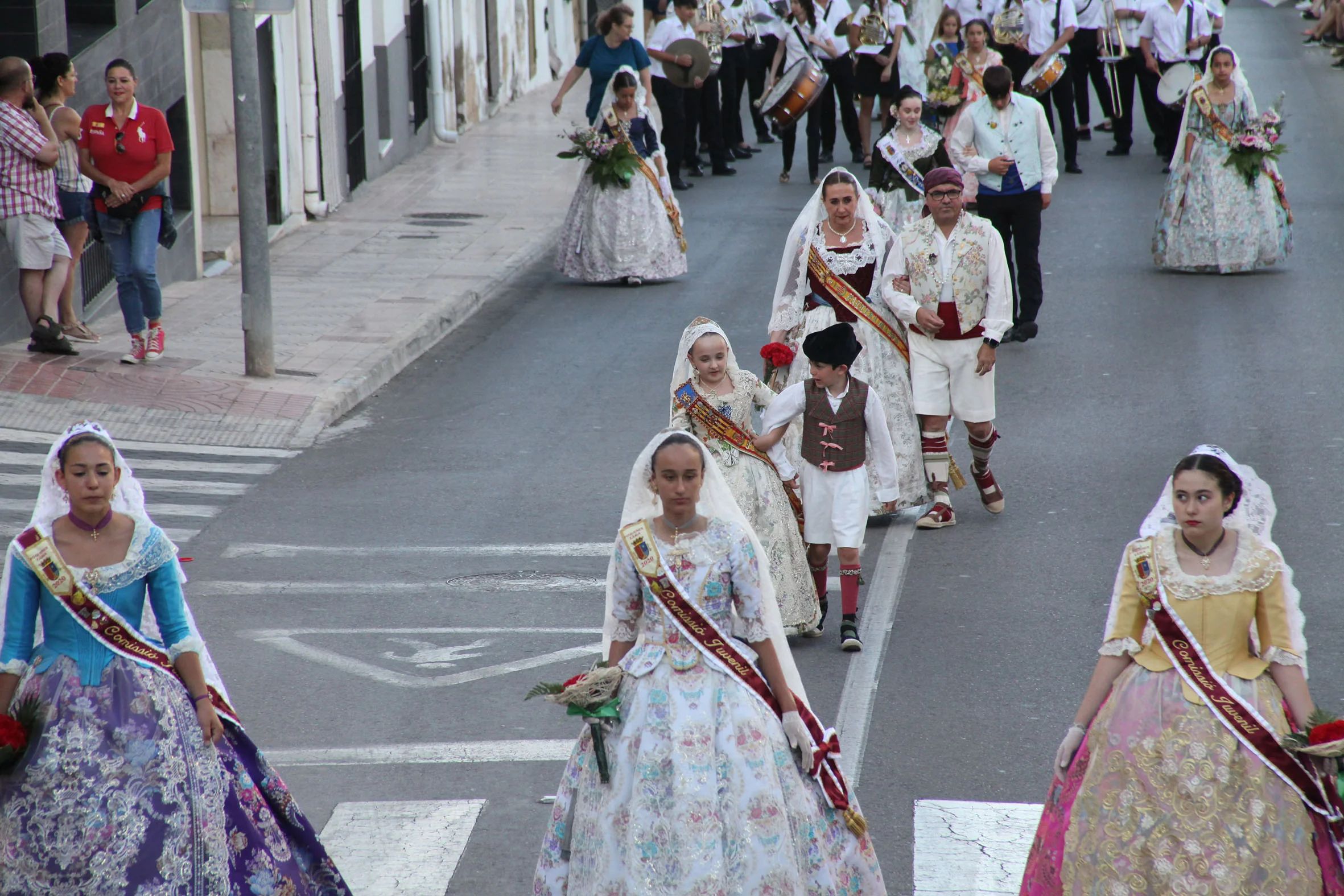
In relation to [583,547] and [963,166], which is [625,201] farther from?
[583,547]

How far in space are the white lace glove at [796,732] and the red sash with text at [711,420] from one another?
299 cm

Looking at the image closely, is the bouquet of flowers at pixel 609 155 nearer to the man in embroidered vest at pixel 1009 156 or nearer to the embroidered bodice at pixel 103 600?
the man in embroidered vest at pixel 1009 156

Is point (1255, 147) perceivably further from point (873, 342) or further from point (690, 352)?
point (690, 352)

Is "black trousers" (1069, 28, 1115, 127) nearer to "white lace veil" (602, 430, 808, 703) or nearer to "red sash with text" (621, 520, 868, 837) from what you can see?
"white lace veil" (602, 430, 808, 703)

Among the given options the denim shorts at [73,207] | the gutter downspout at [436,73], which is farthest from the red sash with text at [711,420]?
the gutter downspout at [436,73]

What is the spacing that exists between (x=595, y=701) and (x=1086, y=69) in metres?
20.9

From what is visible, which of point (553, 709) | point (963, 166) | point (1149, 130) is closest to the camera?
point (553, 709)

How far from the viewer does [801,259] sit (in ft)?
33.0

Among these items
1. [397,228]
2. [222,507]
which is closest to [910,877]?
[222,507]

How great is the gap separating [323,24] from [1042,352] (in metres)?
10.4

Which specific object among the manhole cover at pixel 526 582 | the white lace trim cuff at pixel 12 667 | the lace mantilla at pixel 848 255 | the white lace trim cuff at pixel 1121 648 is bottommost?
the manhole cover at pixel 526 582

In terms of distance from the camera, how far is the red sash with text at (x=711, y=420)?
828 cm

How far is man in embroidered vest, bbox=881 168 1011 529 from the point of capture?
33.0 ft

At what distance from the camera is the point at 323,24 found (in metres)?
21.1
